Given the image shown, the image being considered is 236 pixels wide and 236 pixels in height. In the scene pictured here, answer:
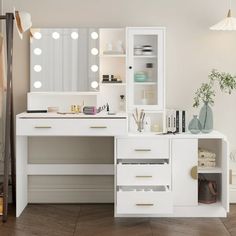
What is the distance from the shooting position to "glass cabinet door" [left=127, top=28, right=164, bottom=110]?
4746mm

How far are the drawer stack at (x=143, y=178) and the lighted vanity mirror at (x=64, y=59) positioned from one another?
77 cm

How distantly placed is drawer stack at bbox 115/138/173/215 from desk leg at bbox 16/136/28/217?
0.88 m

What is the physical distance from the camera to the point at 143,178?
4367 mm

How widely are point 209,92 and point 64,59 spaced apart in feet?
4.61

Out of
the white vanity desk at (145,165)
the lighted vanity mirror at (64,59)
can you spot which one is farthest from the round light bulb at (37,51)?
the white vanity desk at (145,165)

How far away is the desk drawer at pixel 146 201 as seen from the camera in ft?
14.0

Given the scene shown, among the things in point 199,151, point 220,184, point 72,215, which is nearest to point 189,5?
point 199,151

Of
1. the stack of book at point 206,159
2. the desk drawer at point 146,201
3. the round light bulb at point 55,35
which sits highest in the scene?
the round light bulb at point 55,35

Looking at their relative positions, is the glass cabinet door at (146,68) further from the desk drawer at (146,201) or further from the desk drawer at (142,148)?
the desk drawer at (146,201)

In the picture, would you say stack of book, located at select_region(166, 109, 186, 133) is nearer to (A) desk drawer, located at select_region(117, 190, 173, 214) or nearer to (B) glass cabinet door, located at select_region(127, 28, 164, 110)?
(B) glass cabinet door, located at select_region(127, 28, 164, 110)

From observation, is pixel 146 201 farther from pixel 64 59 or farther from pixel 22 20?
pixel 22 20

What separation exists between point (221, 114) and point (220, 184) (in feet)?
2.32

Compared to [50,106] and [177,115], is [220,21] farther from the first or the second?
[50,106]

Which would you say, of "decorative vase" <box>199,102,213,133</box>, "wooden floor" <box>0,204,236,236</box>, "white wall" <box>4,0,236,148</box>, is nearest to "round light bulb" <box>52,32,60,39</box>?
"white wall" <box>4,0,236,148</box>
